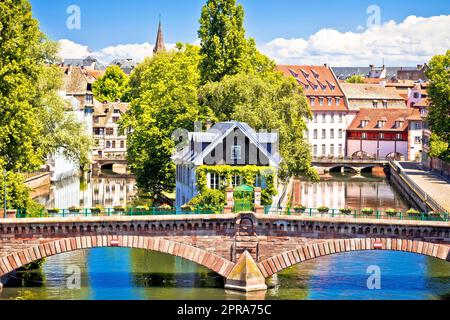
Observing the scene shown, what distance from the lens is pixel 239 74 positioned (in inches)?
3708

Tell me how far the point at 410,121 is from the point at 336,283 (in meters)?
94.3

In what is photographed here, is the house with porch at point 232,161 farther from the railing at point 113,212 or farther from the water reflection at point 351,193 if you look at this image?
the water reflection at point 351,193

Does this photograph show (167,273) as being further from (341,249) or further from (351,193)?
(351,193)

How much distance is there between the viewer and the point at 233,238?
59.3 m

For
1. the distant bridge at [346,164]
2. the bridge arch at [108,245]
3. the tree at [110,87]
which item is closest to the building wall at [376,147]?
the distant bridge at [346,164]

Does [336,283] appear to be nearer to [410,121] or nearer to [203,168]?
[203,168]

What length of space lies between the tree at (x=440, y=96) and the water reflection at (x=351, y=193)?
8305mm

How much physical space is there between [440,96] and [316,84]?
160ft

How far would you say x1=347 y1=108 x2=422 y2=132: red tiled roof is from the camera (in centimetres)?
15575

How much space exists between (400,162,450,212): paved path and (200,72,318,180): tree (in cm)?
1226

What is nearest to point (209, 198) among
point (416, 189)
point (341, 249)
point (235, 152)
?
point (235, 152)

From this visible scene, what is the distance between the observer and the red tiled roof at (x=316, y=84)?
162 meters

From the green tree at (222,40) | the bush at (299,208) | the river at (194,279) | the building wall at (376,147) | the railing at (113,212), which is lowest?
the river at (194,279)

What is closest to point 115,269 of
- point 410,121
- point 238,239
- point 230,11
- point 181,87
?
point 238,239
